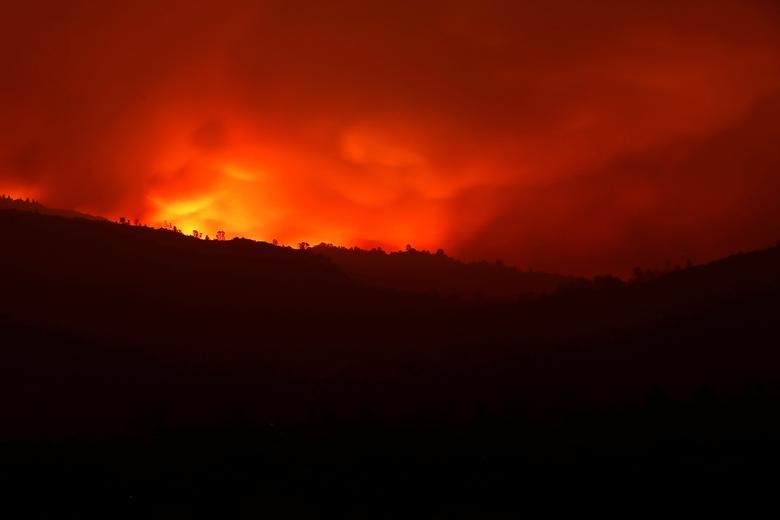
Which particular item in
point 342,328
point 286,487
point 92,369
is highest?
point 342,328

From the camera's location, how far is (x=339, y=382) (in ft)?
72.0

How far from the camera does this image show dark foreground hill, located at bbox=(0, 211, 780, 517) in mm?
13164

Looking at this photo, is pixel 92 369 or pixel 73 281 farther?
pixel 73 281

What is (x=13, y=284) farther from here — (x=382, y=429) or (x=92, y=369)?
(x=382, y=429)

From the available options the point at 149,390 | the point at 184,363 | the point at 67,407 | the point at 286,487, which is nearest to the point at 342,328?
the point at 184,363

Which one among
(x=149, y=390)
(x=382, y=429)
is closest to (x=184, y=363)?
(x=149, y=390)

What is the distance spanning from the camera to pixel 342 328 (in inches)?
1109

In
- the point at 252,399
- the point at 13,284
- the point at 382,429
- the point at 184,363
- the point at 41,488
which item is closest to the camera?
the point at 41,488

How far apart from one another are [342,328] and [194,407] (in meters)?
8.64

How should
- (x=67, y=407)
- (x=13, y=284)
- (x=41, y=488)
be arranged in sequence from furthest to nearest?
→ (x=13, y=284), (x=67, y=407), (x=41, y=488)

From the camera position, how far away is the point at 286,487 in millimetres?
13078

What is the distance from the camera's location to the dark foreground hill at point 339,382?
1316 centimetres

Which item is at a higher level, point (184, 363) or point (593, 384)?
point (184, 363)

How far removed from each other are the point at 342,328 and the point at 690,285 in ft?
39.7
